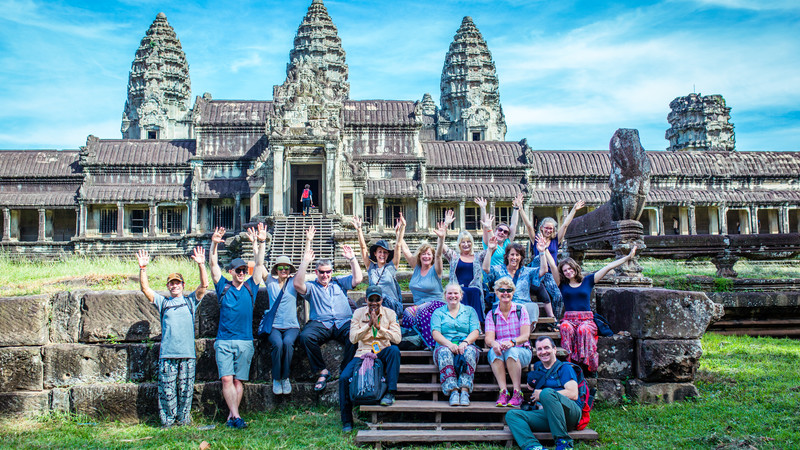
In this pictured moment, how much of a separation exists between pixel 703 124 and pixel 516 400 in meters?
44.5

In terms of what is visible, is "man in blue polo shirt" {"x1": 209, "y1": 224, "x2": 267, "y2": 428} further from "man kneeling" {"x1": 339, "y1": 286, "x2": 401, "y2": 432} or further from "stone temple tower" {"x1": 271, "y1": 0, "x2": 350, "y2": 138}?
"stone temple tower" {"x1": 271, "y1": 0, "x2": 350, "y2": 138}

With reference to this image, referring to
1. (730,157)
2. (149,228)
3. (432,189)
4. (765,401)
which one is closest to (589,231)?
(765,401)

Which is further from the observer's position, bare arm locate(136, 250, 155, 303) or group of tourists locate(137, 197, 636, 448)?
bare arm locate(136, 250, 155, 303)

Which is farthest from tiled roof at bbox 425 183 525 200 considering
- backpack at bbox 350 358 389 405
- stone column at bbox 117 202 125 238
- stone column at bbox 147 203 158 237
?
backpack at bbox 350 358 389 405

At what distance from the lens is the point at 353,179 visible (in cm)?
2502

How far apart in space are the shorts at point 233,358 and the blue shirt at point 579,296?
373 centimetres

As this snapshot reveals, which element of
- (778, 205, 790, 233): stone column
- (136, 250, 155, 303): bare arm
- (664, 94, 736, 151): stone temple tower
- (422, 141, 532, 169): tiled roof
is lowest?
(136, 250, 155, 303): bare arm

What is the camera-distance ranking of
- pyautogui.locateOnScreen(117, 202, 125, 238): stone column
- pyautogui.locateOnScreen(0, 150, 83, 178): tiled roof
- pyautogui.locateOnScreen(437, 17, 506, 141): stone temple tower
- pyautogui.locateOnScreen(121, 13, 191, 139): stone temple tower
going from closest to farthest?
pyautogui.locateOnScreen(117, 202, 125, 238): stone column < pyautogui.locateOnScreen(0, 150, 83, 178): tiled roof < pyautogui.locateOnScreen(437, 17, 506, 141): stone temple tower < pyautogui.locateOnScreen(121, 13, 191, 139): stone temple tower

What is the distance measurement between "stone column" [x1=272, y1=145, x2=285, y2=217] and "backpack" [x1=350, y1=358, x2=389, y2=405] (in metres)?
17.7

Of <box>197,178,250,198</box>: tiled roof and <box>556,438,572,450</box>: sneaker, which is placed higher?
<box>197,178,250,198</box>: tiled roof

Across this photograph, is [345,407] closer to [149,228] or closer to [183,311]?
[183,311]

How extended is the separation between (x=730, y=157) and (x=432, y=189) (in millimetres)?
17343

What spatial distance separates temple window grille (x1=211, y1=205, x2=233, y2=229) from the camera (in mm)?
28328

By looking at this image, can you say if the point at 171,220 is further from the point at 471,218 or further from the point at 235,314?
the point at 235,314
